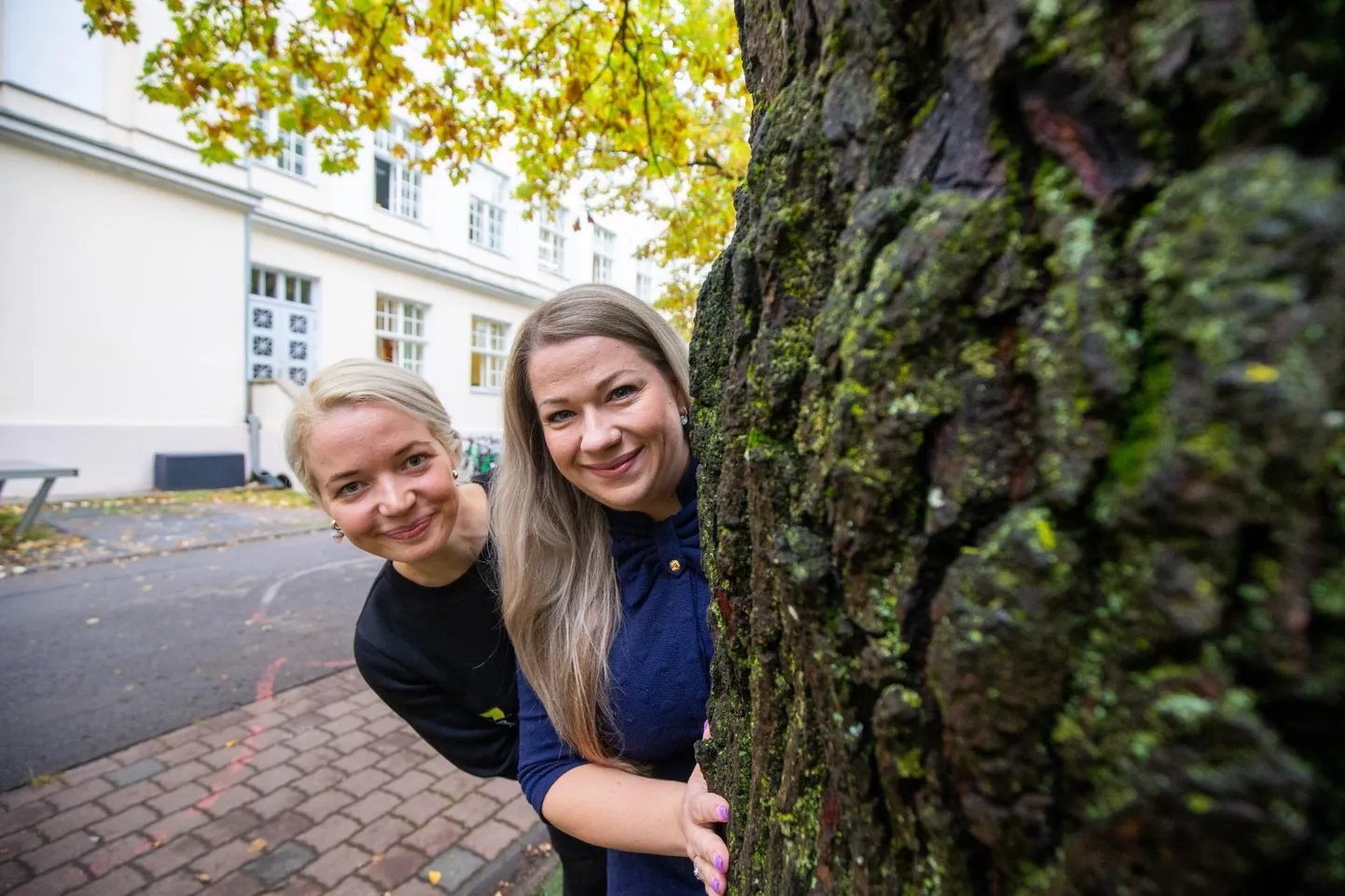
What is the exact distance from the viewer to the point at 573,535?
6.38 feet

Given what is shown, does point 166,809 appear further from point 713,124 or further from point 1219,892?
point 713,124

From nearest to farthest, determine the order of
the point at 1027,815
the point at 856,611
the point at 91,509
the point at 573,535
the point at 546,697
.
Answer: the point at 1027,815, the point at 856,611, the point at 546,697, the point at 573,535, the point at 91,509

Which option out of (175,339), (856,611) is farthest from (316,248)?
(856,611)

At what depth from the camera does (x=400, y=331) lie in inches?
682

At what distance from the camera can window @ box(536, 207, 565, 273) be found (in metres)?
21.9

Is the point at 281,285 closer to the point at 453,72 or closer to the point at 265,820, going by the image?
the point at 453,72

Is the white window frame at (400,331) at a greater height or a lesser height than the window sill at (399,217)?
lesser

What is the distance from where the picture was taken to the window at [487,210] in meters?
19.3

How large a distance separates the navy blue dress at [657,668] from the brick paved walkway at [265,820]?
1.92m

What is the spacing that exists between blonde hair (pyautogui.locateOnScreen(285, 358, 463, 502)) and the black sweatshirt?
0.51 meters

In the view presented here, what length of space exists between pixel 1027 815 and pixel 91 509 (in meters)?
13.1

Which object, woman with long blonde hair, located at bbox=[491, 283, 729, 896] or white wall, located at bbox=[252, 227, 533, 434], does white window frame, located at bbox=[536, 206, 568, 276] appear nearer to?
white wall, located at bbox=[252, 227, 533, 434]

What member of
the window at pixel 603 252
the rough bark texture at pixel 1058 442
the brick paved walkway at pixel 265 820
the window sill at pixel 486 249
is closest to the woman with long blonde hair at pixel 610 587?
the rough bark texture at pixel 1058 442

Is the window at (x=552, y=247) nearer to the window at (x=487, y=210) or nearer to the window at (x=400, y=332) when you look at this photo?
the window at (x=487, y=210)
